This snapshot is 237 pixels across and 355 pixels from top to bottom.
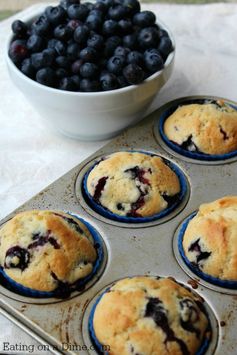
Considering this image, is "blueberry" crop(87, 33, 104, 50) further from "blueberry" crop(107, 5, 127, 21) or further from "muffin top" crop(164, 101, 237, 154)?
"muffin top" crop(164, 101, 237, 154)

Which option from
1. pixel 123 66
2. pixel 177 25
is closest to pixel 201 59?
pixel 177 25

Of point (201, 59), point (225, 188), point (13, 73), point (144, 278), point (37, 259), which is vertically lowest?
point (201, 59)

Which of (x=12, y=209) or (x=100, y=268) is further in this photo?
(x=12, y=209)

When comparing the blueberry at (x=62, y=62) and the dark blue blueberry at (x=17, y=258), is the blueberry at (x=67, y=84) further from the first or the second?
the dark blue blueberry at (x=17, y=258)

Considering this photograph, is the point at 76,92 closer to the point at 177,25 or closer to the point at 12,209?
the point at 12,209

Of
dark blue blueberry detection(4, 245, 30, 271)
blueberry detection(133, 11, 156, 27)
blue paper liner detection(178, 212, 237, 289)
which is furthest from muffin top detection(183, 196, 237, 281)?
blueberry detection(133, 11, 156, 27)

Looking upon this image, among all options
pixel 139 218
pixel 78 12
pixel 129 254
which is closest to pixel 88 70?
pixel 78 12

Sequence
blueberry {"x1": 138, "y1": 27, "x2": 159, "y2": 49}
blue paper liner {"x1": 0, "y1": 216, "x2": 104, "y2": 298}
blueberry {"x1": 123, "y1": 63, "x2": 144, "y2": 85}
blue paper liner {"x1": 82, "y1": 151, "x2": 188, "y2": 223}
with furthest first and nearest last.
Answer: blueberry {"x1": 138, "y1": 27, "x2": 159, "y2": 49}, blueberry {"x1": 123, "y1": 63, "x2": 144, "y2": 85}, blue paper liner {"x1": 82, "y1": 151, "x2": 188, "y2": 223}, blue paper liner {"x1": 0, "y1": 216, "x2": 104, "y2": 298}
